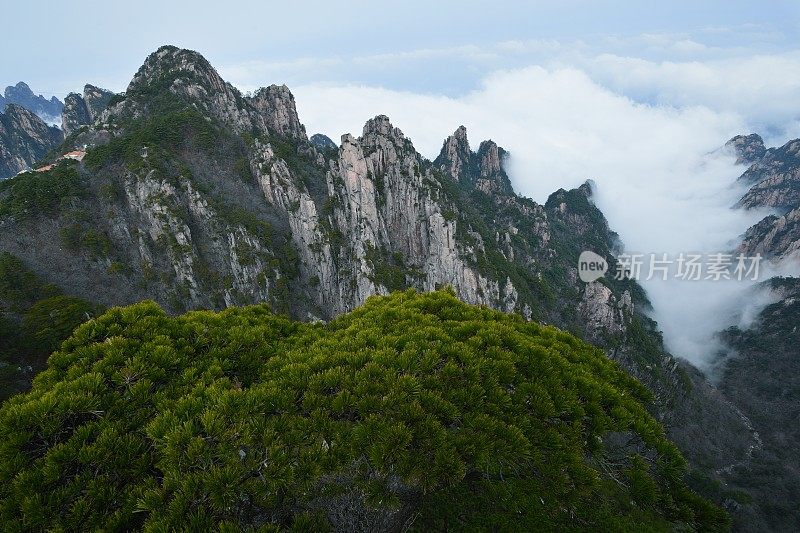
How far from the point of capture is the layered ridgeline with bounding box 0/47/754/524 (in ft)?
214

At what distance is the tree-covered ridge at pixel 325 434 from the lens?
5.36 metres

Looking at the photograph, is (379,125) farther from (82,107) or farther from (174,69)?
(82,107)

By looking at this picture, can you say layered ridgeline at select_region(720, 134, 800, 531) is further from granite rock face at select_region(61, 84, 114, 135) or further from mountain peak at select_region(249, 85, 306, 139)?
granite rock face at select_region(61, 84, 114, 135)

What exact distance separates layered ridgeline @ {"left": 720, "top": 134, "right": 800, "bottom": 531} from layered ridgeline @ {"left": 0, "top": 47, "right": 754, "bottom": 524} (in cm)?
563

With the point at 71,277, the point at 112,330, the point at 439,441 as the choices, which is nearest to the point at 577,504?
the point at 439,441

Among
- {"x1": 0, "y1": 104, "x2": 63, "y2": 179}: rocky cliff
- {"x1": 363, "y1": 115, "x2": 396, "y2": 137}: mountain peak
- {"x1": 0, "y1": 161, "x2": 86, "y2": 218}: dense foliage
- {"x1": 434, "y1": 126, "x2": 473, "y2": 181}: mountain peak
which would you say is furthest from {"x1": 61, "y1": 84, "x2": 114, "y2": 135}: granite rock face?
{"x1": 434, "y1": 126, "x2": 473, "y2": 181}: mountain peak

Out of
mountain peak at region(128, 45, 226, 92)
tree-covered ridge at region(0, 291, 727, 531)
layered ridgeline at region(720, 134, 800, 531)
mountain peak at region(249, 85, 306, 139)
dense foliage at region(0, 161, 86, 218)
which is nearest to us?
tree-covered ridge at region(0, 291, 727, 531)

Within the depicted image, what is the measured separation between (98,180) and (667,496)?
308 ft

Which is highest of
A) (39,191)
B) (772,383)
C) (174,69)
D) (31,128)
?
(174,69)

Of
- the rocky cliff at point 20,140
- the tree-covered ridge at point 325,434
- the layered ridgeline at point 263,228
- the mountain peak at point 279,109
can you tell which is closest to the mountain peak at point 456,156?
the layered ridgeline at point 263,228

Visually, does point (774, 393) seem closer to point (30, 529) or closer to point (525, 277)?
point (525, 277)

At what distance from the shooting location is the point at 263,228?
80.7 meters

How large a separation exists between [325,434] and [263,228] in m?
80.1

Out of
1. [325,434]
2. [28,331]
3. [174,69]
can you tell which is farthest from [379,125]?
[325,434]
